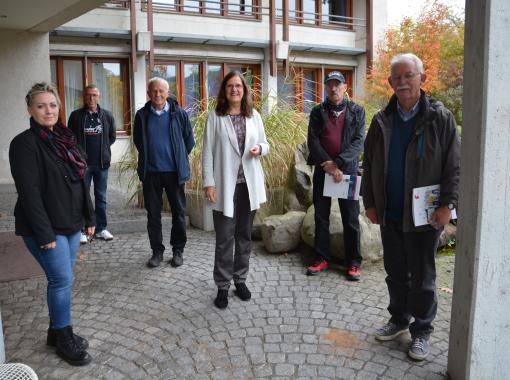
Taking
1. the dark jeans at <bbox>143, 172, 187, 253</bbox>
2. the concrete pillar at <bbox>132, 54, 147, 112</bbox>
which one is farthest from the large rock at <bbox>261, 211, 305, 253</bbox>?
the concrete pillar at <bbox>132, 54, 147, 112</bbox>

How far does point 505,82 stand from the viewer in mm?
2637

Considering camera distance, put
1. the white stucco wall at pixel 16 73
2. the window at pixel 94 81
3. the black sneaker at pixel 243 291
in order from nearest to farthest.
Result: 1. the black sneaker at pixel 243 291
2. the white stucco wall at pixel 16 73
3. the window at pixel 94 81

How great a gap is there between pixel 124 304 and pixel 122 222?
262 cm

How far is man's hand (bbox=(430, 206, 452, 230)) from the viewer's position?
3242 mm

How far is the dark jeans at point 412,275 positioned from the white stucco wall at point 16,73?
840 cm

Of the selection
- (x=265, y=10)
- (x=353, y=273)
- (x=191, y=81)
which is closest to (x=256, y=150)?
(x=353, y=273)

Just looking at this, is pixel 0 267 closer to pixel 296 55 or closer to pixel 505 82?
pixel 505 82

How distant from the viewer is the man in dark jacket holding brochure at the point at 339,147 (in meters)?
4.93

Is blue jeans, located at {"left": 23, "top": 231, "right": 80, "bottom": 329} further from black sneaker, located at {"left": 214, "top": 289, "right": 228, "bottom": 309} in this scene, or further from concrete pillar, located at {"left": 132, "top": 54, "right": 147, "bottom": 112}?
concrete pillar, located at {"left": 132, "top": 54, "right": 147, "bottom": 112}

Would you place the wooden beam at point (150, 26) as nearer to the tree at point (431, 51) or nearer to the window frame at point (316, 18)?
the window frame at point (316, 18)

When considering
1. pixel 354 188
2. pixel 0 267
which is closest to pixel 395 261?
pixel 354 188

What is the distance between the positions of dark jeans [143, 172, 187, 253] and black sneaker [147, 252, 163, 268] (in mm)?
36

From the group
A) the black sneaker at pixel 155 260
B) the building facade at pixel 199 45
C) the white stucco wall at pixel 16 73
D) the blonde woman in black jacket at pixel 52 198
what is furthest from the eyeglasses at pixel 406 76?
the building facade at pixel 199 45

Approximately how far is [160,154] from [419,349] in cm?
313
